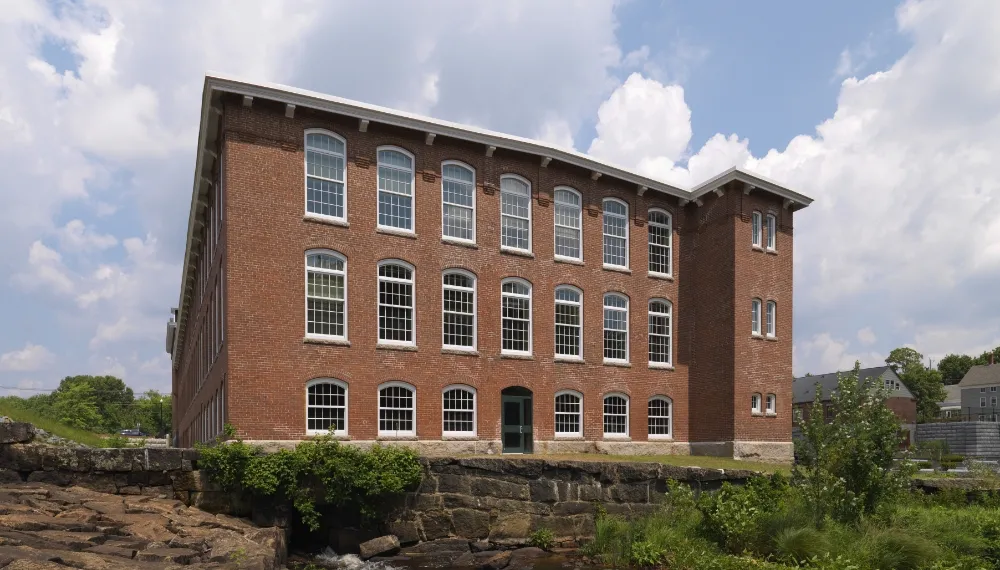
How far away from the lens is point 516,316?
25.4 m

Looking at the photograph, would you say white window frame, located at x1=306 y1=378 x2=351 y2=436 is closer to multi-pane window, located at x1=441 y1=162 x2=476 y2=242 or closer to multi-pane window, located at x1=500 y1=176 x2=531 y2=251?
multi-pane window, located at x1=441 y1=162 x2=476 y2=242

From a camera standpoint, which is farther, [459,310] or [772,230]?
[772,230]

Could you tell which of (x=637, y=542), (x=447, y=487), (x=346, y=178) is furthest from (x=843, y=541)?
(x=346, y=178)

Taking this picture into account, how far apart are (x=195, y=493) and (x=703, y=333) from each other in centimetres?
1864

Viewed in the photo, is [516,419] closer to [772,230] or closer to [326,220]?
[326,220]

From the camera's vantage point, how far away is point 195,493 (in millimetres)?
17031

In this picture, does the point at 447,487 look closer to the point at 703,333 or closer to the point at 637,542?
the point at 637,542

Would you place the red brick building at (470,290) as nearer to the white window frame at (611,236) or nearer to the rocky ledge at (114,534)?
the white window frame at (611,236)

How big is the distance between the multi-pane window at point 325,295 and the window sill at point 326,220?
2.83 ft

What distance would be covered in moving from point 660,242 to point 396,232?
11063 mm

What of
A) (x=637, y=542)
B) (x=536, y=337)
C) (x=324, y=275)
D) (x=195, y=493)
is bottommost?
(x=637, y=542)

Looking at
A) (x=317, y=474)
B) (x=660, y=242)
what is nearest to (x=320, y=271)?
(x=317, y=474)

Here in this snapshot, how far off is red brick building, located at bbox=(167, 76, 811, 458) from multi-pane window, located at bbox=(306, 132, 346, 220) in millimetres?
43

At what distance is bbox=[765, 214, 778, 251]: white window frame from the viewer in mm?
29688
